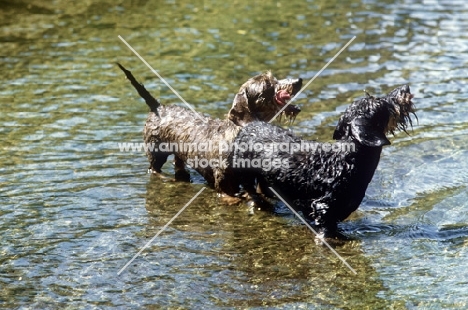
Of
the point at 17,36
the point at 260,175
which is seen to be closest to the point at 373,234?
the point at 260,175

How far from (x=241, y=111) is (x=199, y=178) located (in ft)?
3.97

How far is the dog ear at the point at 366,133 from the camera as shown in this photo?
6457 millimetres

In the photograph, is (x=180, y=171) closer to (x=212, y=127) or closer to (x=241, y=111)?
(x=212, y=127)

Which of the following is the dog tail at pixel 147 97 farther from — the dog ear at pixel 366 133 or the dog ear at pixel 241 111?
the dog ear at pixel 366 133

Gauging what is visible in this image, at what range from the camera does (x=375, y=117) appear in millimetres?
6621

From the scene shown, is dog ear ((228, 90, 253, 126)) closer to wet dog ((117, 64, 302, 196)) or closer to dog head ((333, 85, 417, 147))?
wet dog ((117, 64, 302, 196))

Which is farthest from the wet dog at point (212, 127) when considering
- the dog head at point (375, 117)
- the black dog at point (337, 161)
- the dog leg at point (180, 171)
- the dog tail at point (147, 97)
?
the dog head at point (375, 117)

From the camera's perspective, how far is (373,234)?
6.89 m

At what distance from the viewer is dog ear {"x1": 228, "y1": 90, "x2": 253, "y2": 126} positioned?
7449 millimetres

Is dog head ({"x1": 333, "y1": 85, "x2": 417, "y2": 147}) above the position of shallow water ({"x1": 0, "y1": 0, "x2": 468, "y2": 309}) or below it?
above

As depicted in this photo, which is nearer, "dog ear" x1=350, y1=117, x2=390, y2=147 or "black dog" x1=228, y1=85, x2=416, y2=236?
"dog ear" x1=350, y1=117, x2=390, y2=147

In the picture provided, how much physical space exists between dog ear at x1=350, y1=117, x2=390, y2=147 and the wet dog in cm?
99

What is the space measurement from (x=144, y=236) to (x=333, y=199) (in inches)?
71.0

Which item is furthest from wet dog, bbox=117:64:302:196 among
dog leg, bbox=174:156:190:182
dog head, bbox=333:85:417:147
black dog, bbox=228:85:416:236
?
dog head, bbox=333:85:417:147
